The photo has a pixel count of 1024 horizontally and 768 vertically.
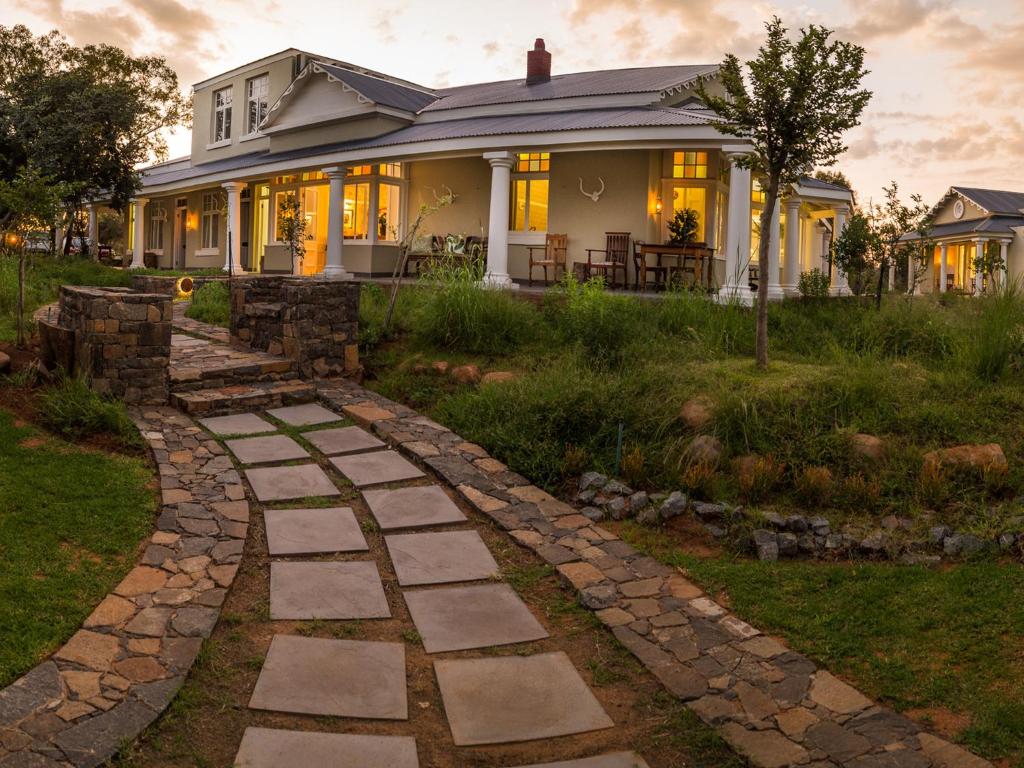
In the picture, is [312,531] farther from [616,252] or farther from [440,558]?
[616,252]

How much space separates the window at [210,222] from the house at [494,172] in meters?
0.10

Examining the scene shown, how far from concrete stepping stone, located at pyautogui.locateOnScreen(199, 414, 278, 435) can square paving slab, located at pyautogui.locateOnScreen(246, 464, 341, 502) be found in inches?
42.6

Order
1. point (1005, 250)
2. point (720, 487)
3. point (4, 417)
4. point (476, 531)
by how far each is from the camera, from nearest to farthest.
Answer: point (476, 531) < point (720, 487) < point (4, 417) < point (1005, 250)

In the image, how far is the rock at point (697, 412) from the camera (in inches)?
273

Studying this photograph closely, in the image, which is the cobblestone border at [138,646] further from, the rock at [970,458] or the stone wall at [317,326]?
the rock at [970,458]

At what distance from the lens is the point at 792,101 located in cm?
810

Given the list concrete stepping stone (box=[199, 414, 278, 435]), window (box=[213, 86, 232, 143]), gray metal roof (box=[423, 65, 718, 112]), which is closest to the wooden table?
gray metal roof (box=[423, 65, 718, 112])

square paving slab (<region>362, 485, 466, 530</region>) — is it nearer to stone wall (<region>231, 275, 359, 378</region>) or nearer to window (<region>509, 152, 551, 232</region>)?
stone wall (<region>231, 275, 359, 378</region>)

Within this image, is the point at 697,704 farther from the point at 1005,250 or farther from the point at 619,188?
the point at 1005,250

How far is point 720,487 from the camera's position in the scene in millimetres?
6266

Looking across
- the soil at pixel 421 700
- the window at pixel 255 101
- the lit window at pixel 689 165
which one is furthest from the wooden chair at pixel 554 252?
the window at pixel 255 101

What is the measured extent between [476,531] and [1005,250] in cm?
2752

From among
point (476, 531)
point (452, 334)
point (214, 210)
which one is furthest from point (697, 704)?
point (214, 210)

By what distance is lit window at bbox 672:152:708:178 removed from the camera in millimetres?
15234
